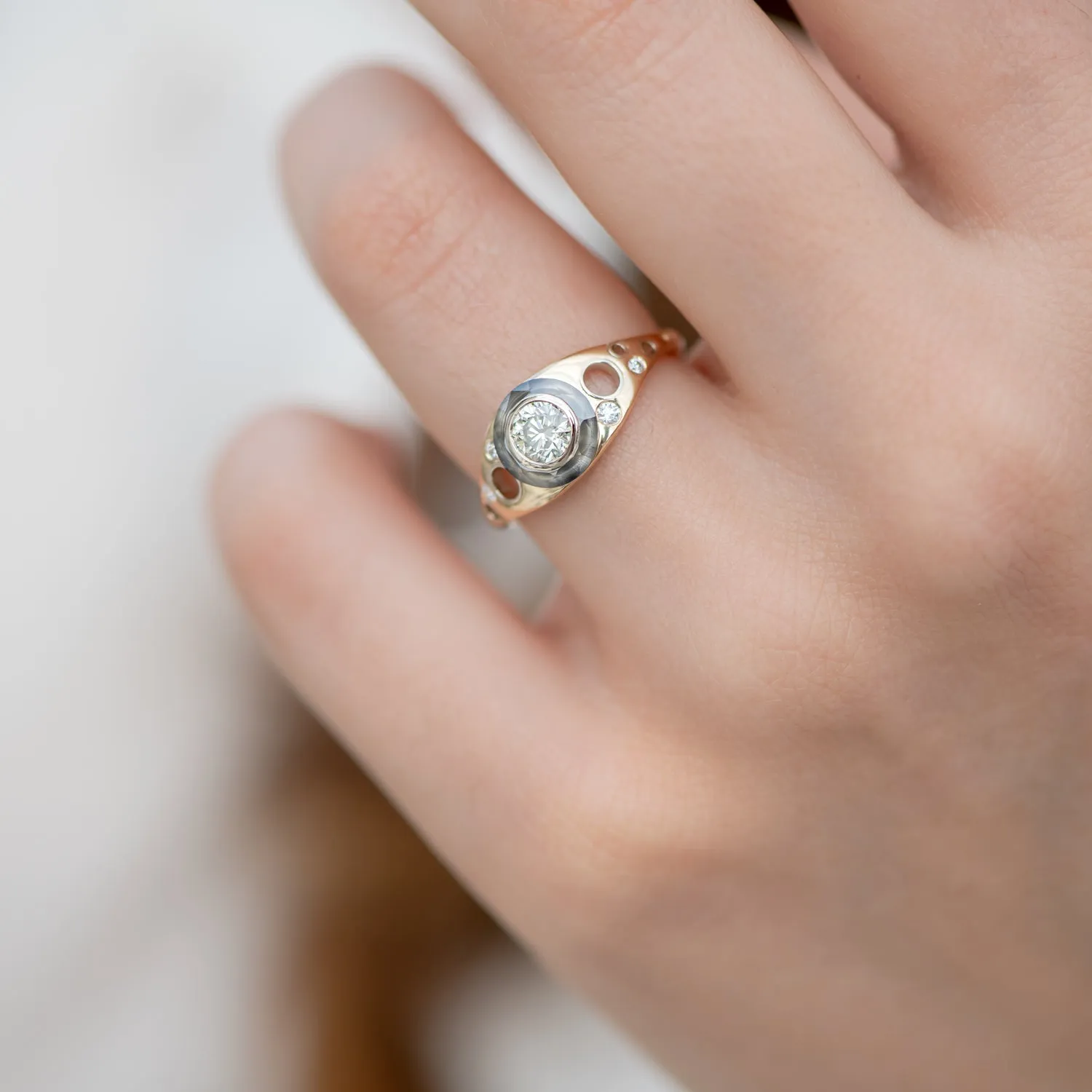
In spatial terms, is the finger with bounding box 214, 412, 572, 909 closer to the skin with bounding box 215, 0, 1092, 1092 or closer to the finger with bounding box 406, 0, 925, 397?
the skin with bounding box 215, 0, 1092, 1092

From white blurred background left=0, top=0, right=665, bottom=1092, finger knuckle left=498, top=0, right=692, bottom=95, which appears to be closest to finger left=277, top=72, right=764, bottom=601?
finger knuckle left=498, top=0, right=692, bottom=95

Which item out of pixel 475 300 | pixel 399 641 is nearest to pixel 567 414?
pixel 475 300

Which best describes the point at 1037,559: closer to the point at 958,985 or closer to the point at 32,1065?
the point at 958,985

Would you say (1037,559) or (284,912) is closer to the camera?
(1037,559)

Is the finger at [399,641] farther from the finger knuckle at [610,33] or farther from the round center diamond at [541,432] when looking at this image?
the finger knuckle at [610,33]

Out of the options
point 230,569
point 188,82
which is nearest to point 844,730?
point 230,569

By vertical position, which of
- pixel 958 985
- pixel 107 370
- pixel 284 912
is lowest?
pixel 958 985
